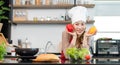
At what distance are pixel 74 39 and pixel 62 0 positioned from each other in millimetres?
2933

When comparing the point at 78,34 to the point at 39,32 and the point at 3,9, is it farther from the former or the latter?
the point at 39,32

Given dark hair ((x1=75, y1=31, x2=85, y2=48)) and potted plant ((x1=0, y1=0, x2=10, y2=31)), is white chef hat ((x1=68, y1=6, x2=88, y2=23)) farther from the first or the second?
potted plant ((x1=0, y1=0, x2=10, y2=31))

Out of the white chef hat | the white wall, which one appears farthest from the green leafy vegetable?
the white wall

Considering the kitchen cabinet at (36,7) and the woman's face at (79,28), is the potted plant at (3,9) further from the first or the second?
the woman's face at (79,28)

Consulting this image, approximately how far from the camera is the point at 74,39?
1.90 m

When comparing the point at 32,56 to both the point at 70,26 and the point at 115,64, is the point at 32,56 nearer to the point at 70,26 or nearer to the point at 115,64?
the point at 70,26

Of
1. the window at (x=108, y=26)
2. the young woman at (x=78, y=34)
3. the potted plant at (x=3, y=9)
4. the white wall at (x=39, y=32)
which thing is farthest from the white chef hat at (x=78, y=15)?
the window at (x=108, y=26)

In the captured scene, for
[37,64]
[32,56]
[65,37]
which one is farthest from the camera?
[65,37]

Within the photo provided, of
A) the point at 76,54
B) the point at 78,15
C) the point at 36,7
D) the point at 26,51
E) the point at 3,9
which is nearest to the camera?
the point at 76,54

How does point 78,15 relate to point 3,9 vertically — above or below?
above

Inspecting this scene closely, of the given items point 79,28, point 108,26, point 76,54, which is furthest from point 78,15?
point 108,26

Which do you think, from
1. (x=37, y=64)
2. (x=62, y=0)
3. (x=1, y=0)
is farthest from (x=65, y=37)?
(x=1, y=0)

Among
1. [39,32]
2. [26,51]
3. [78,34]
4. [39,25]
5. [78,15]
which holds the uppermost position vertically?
[78,15]

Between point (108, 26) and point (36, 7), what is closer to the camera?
point (36, 7)
